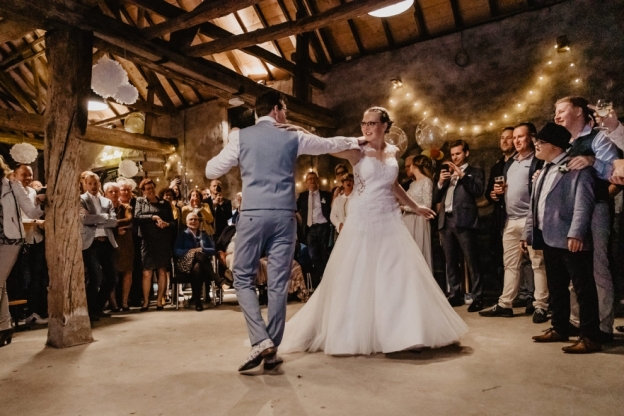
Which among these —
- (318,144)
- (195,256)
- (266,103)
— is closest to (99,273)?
(195,256)

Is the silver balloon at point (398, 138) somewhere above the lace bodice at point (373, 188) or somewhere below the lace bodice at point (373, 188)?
above

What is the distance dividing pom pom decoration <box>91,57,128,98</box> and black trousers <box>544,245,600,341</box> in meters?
4.99

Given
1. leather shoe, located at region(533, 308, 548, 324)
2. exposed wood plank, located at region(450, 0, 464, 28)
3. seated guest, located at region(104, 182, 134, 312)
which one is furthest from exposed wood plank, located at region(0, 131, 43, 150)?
leather shoe, located at region(533, 308, 548, 324)

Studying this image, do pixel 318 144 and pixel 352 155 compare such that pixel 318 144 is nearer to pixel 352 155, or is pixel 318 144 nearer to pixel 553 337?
pixel 352 155

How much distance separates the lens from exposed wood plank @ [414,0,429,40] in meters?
7.40

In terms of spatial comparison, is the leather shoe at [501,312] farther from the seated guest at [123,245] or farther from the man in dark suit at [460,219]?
the seated guest at [123,245]

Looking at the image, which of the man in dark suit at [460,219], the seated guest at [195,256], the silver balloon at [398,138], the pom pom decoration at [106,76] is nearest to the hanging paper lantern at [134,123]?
the pom pom decoration at [106,76]

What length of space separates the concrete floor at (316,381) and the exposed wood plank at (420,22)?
222 inches

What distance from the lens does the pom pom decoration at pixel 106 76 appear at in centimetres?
535

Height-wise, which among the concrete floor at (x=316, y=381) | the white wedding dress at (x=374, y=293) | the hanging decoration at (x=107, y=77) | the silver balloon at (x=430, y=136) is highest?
the hanging decoration at (x=107, y=77)

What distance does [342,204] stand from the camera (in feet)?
20.7

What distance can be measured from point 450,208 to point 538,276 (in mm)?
1263

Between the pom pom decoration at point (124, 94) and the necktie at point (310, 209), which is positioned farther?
the necktie at point (310, 209)

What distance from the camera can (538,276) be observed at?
14.2 ft
